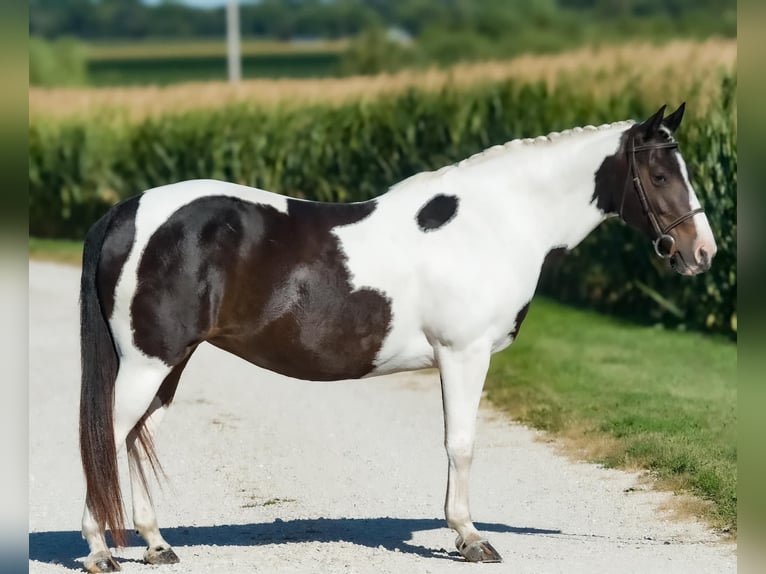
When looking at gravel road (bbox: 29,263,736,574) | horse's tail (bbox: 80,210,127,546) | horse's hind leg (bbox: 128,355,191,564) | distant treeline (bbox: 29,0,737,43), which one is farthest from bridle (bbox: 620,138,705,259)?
distant treeline (bbox: 29,0,737,43)

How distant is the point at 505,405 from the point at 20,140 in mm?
7154

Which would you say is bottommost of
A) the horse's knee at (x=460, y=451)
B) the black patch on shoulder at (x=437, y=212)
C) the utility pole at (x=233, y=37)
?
the horse's knee at (x=460, y=451)

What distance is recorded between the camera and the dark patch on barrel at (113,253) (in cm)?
542

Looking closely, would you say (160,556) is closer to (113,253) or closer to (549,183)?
(113,253)

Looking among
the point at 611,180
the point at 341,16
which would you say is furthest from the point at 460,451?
the point at 341,16

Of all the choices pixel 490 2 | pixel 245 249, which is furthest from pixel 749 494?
pixel 490 2

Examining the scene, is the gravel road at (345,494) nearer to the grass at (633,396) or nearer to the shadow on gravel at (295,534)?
the shadow on gravel at (295,534)

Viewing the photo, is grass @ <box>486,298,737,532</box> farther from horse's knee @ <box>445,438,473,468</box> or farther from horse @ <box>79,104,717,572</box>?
horse @ <box>79,104,717,572</box>

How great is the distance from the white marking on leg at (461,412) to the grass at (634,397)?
144 cm

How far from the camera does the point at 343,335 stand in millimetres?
5559

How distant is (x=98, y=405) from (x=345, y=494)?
2108mm

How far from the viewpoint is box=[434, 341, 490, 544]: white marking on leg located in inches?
221

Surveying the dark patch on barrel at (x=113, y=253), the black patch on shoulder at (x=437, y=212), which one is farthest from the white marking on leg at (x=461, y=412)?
the dark patch on barrel at (x=113, y=253)

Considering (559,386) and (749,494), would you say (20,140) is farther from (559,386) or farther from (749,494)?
(559,386)
